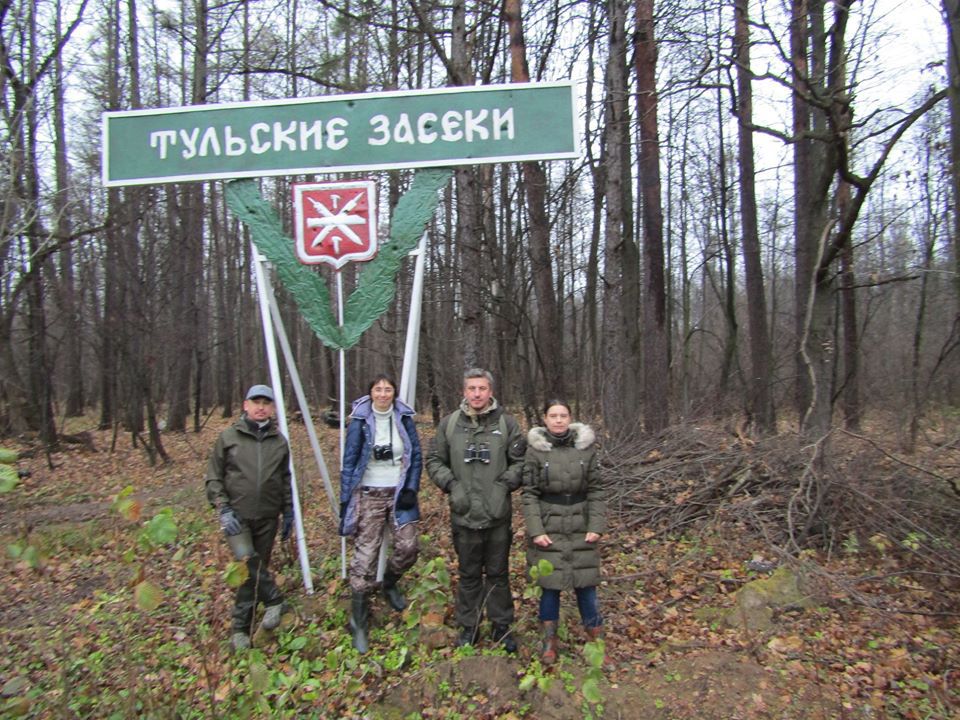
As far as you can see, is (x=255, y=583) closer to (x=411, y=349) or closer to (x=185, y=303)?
(x=411, y=349)

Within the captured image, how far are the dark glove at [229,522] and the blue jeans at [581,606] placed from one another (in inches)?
74.4

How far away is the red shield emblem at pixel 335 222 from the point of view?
4.12 metres

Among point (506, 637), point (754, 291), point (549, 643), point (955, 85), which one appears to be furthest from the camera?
point (754, 291)

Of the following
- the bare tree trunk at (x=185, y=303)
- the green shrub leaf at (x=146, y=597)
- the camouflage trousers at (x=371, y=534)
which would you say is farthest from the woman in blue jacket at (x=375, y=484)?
the bare tree trunk at (x=185, y=303)

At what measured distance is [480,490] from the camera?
12.8 ft

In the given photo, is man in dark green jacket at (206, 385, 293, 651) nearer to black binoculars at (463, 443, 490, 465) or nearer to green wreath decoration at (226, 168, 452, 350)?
green wreath decoration at (226, 168, 452, 350)

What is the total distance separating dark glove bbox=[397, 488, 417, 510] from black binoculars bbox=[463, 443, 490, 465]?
1.41ft

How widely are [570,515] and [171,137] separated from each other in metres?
3.46

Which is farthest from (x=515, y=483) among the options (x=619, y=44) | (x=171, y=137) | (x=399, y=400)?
(x=619, y=44)

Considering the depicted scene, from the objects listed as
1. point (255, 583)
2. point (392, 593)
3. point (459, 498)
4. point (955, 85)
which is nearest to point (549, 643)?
point (459, 498)

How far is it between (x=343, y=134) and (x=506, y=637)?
10.8ft

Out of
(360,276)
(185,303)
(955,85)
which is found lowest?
(360,276)

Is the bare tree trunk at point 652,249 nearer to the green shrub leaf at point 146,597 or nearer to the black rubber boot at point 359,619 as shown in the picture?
the black rubber boot at point 359,619

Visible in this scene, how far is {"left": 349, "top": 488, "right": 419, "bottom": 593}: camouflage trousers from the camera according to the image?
13.3 ft
